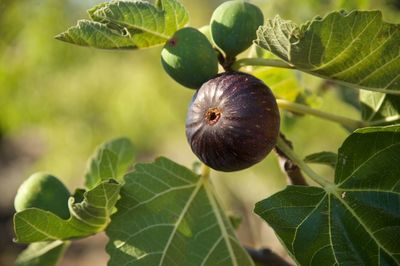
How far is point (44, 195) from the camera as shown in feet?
4.20

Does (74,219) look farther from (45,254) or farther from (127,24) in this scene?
(127,24)

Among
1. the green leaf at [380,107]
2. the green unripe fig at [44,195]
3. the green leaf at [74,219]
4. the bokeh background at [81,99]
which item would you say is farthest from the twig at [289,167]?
the bokeh background at [81,99]

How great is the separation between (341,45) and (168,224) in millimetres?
521

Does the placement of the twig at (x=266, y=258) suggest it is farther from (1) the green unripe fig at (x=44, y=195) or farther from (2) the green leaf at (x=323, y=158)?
(1) the green unripe fig at (x=44, y=195)

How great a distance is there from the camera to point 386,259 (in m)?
1.04

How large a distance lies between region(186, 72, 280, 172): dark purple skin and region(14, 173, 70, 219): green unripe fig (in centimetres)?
40

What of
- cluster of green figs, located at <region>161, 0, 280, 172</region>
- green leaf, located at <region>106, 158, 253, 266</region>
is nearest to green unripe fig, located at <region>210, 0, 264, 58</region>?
cluster of green figs, located at <region>161, 0, 280, 172</region>

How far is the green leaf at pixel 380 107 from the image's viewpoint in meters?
1.32

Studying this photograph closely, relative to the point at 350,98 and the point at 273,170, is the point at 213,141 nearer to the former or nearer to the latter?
the point at 350,98

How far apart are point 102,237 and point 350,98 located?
9.80m

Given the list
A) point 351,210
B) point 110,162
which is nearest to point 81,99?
point 110,162

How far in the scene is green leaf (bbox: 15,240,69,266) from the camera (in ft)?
4.64

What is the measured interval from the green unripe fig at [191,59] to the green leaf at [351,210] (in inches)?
10.2

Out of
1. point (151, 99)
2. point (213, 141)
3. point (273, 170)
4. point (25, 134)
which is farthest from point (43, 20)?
point (25, 134)
